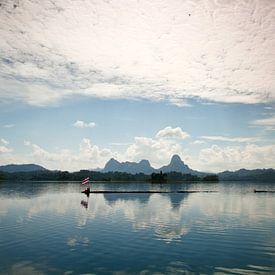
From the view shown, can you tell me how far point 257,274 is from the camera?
28.5 meters

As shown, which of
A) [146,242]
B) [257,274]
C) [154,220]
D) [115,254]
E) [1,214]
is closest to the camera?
[257,274]

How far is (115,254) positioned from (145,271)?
23.0ft

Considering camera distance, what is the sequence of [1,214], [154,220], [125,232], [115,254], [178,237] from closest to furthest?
[115,254] → [178,237] → [125,232] → [154,220] → [1,214]

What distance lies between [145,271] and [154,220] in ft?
108

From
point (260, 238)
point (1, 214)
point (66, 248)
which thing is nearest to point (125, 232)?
point (66, 248)

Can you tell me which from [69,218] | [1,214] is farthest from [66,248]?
[1,214]

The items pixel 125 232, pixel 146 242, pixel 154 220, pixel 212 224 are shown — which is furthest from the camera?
pixel 154 220

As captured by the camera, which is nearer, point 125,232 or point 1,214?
point 125,232

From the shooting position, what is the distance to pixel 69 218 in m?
62.7

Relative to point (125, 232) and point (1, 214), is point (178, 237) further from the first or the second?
point (1, 214)

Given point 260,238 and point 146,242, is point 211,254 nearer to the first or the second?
point 146,242

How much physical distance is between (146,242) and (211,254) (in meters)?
8.81

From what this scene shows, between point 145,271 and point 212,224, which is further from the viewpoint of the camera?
point 212,224

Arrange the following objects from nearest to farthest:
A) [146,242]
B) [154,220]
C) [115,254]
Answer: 1. [115,254]
2. [146,242]
3. [154,220]
